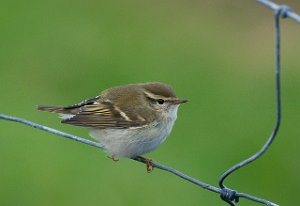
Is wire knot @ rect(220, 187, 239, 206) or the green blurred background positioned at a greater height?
the green blurred background

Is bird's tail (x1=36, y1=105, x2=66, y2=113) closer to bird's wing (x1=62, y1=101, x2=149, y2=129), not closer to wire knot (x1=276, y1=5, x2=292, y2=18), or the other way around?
bird's wing (x1=62, y1=101, x2=149, y2=129)

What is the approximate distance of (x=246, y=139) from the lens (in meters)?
10.2

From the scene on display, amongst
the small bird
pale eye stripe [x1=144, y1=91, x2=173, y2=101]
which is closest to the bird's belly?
the small bird

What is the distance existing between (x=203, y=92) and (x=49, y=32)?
2.65 metres

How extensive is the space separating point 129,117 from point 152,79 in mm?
4259

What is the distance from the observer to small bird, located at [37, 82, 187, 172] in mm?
6910

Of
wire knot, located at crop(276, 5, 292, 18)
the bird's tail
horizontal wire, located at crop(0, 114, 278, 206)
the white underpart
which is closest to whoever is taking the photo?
wire knot, located at crop(276, 5, 292, 18)

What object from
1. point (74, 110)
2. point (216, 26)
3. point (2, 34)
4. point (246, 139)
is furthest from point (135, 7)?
point (74, 110)

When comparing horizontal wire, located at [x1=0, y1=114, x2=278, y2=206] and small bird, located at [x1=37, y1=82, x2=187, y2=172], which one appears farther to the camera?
small bird, located at [x1=37, y1=82, x2=187, y2=172]

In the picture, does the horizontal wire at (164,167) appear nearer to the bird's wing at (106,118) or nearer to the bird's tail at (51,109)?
the bird's wing at (106,118)

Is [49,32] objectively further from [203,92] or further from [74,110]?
[74,110]

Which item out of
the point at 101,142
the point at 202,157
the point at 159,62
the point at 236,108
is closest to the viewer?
the point at 101,142

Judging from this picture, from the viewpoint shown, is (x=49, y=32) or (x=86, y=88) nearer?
(x=86, y=88)

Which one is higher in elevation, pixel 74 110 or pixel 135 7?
pixel 135 7
